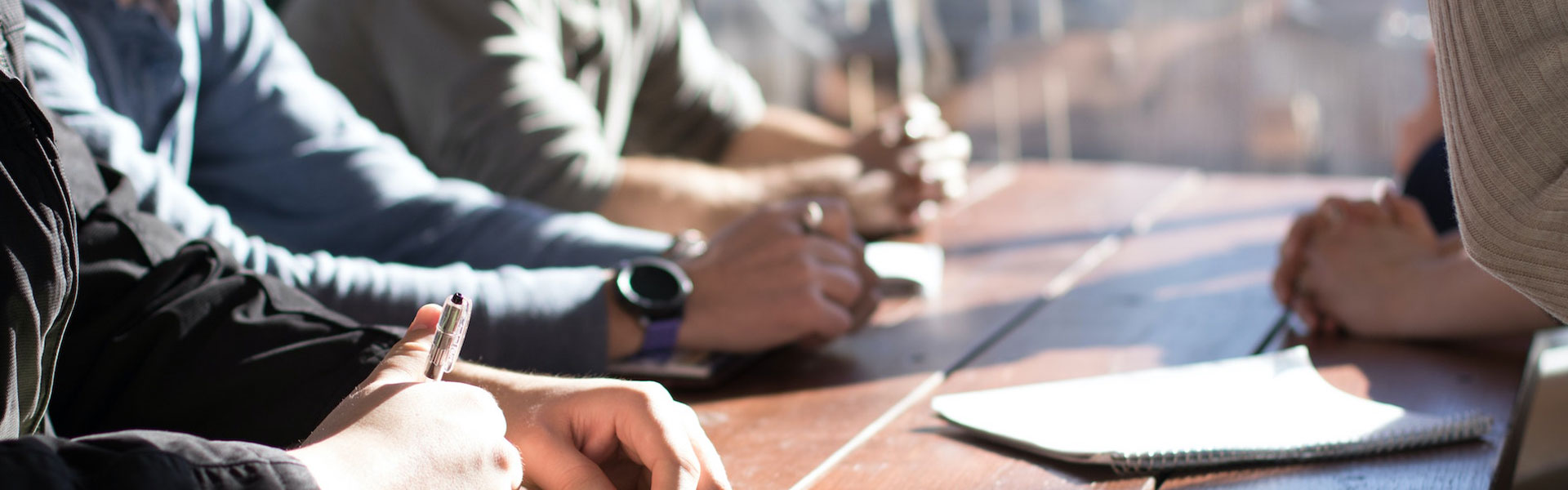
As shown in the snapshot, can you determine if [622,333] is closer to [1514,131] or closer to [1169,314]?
[1169,314]

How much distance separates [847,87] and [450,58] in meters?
2.92

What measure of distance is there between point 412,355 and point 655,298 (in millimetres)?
384

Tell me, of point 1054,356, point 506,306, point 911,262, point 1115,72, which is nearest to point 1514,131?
point 1054,356

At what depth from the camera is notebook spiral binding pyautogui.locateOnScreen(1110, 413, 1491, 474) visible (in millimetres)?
713

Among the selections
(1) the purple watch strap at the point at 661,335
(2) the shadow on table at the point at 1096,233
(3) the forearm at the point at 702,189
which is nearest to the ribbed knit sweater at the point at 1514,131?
(1) the purple watch strap at the point at 661,335

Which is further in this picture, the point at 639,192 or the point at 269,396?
the point at 639,192

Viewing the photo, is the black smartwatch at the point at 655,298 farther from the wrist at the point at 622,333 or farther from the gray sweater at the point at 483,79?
the gray sweater at the point at 483,79

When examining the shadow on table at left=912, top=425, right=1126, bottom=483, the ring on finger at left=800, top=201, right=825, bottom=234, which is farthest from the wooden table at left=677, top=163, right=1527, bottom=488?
the ring on finger at left=800, top=201, right=825, bottom=234

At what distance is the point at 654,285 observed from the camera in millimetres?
1018

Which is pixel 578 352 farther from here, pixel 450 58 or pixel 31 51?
pixel 450 58

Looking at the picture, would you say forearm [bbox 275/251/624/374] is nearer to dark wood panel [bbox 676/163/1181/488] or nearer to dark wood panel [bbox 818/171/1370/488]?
dark wood panel [bbox 676/163/1181/488]

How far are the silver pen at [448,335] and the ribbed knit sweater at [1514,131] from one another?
49cm

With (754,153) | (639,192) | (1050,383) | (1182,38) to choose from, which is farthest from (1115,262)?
(1182,38)

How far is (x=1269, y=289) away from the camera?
3.99 ft
